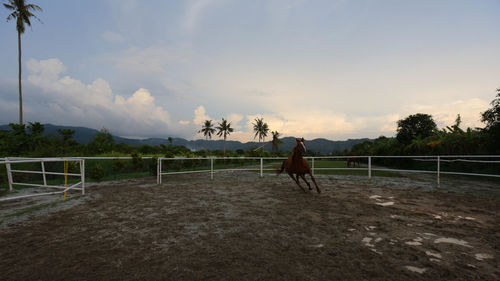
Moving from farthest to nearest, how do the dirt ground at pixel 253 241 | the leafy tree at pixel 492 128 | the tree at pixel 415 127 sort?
1. the tree at pixel 415 127
2. the leafy tree at pixel 492 128
3. the dirt ground at pixel 253 241

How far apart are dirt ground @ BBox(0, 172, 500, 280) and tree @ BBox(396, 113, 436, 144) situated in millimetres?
27582

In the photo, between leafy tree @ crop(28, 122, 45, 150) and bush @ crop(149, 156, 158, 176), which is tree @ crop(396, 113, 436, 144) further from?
leafy tree @ crop(28, 122, 45, 150)

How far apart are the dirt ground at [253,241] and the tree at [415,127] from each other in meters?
27.6

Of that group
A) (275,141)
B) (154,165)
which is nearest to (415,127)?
(154,165)

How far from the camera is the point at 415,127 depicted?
29.3 metres

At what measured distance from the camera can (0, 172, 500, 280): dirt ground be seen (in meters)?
2.17

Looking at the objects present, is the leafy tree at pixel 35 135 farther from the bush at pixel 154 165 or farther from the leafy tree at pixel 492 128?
the leafy tree at pixel 492 128

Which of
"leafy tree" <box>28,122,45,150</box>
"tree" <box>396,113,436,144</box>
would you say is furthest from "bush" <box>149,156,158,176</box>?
"tree" <box>396,113,436,144</box>

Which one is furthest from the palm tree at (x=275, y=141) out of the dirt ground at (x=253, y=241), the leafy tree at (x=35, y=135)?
the dirt ground at (x=253, y=241)

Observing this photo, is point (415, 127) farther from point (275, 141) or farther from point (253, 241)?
point (275, 141)

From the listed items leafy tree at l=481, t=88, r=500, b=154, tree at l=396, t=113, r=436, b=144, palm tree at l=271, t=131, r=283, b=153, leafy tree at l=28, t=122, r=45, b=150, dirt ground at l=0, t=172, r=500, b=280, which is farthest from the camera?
palm tree at l=271, t=131, r=283, b=153

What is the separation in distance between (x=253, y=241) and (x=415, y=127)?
35.2 metres

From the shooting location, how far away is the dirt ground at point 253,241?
7.11 ft

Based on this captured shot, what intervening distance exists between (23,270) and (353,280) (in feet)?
11.1
